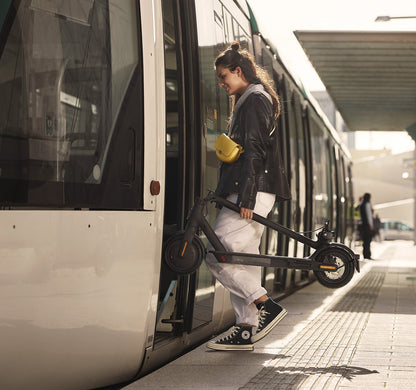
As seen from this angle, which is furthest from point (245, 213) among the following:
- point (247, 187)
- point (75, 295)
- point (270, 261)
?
point (75, 295)

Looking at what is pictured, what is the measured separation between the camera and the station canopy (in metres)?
15.2

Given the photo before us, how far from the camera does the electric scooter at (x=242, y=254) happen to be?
212 inches

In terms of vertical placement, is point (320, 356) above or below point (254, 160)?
below

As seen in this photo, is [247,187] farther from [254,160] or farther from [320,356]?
[320,356]

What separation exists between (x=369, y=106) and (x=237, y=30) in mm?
17554

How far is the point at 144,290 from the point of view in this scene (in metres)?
4.87

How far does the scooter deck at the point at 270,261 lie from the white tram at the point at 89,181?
35cm

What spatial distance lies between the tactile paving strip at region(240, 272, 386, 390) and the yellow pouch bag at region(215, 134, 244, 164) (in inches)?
51.5

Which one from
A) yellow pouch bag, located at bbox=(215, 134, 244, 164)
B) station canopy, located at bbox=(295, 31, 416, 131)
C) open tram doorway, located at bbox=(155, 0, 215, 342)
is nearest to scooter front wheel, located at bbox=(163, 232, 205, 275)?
open tram doorway, located at bbox=(155, 0, 215, 342)

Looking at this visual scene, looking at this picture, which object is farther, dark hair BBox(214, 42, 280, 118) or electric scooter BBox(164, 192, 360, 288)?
dark hair BBox(214, 42, 280, 118)

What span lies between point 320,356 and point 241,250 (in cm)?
92

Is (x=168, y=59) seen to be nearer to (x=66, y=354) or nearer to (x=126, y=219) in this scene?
(x=126, y=219)

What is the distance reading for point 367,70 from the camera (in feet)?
61.0

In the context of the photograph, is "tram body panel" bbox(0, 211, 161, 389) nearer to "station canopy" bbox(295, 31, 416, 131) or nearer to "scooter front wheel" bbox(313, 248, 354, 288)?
"scooter front wheel" bbox(313, 248, 354, 288)
